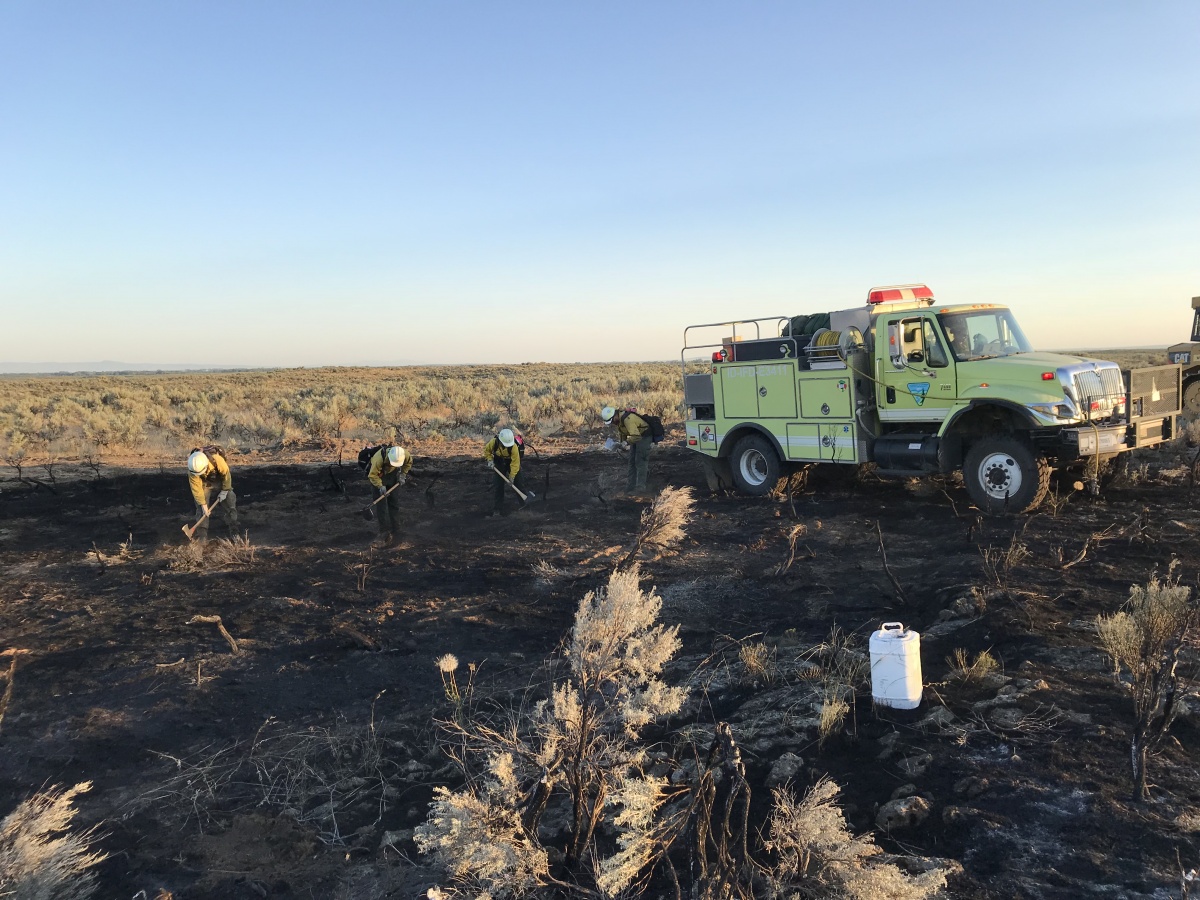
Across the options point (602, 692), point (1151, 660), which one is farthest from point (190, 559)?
point (1151, 660)

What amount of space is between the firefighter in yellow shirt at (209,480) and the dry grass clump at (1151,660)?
376 inches

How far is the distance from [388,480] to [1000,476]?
751 centimetres

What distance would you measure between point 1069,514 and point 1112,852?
23.5ft

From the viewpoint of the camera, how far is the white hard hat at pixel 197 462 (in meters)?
10.3

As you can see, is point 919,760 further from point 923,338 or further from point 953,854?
point 923,338

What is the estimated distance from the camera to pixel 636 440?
42.8ft

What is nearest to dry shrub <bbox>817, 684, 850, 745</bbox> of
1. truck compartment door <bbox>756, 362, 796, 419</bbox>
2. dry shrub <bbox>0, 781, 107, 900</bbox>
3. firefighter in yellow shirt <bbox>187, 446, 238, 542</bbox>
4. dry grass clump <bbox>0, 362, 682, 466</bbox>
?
dry shrub <bbox>0, 781, 107, 900</bbox>

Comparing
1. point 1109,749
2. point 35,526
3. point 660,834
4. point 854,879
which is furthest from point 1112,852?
point 35,526

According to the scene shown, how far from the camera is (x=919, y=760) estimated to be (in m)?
4.23

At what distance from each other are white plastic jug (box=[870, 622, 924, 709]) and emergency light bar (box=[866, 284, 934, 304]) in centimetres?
765

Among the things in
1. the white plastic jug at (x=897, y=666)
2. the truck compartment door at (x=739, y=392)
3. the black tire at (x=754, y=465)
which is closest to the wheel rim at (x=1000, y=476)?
the black tire at (x=754, y=465)

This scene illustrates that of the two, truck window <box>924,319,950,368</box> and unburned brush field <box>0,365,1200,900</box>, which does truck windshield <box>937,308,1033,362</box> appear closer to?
truck window <box>924,319,950,368</box>

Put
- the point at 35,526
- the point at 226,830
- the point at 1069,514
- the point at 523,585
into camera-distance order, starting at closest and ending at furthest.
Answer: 1. the point at 226,830
2. the point at 523,585
3. the point at 1069,514
4. the point at 35,526

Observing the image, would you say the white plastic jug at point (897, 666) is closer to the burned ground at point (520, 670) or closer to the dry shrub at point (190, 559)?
the burned ground at point (520, 670)
